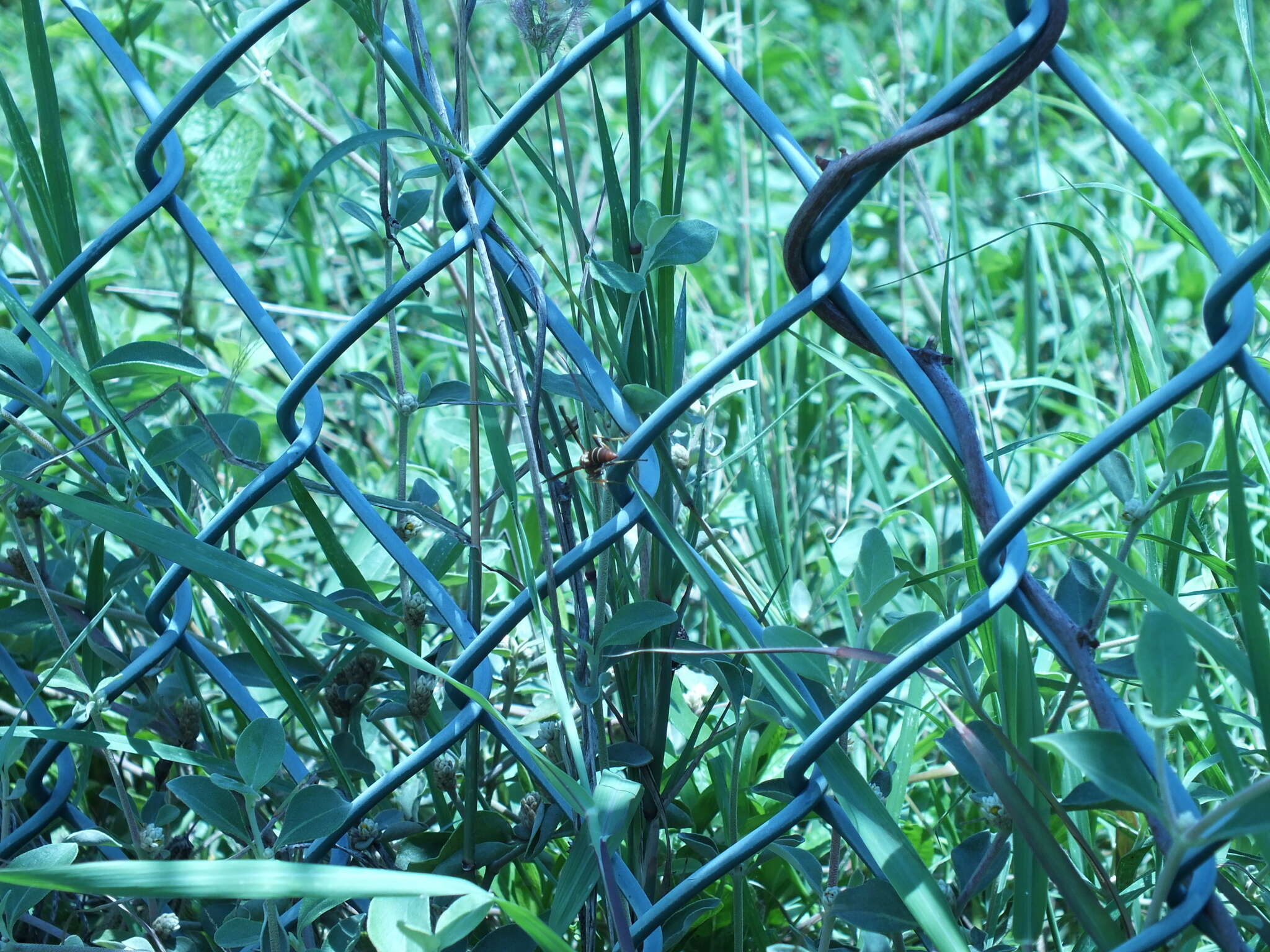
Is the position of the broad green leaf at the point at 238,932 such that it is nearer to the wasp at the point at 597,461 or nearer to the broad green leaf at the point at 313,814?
the broad green leaf at the point at 313,814

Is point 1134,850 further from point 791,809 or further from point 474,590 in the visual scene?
point 474,590

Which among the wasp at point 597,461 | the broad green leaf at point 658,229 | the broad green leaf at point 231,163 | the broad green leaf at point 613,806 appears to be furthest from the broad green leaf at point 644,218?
the broad green leaf at point 231,163

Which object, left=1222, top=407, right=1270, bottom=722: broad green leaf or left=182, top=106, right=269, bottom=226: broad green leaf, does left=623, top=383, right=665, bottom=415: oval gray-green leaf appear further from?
left=182, top=106, right=269, bottom=226: broad green leaf

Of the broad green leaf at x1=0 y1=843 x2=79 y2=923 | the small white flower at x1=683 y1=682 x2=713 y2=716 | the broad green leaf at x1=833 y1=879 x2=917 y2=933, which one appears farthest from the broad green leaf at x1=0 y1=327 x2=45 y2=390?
the broad green leaf at x1=833 y1=879 x2=917 y2=933

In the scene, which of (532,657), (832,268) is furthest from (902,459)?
(832,268)

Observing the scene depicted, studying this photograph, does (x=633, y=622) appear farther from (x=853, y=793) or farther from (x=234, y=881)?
(x=234, y=881)

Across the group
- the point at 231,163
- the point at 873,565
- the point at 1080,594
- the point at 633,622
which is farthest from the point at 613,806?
the point at 231,163

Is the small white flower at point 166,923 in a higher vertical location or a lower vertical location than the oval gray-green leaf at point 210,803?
lower

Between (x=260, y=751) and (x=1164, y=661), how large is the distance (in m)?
0.54

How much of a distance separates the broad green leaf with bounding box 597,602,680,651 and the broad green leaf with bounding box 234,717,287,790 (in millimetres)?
218

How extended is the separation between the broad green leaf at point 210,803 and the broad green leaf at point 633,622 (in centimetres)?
28

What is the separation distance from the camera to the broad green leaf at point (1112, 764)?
1.78 ft

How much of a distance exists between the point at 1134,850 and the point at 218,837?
0.85 m

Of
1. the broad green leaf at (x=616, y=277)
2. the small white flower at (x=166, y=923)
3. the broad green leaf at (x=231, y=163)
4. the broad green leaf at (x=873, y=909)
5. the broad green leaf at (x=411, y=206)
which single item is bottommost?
the broad green leaf at (x=873, y=909)
